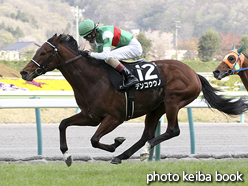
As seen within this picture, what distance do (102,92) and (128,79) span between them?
34 cm

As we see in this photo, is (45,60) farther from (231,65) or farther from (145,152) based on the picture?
(231,65)

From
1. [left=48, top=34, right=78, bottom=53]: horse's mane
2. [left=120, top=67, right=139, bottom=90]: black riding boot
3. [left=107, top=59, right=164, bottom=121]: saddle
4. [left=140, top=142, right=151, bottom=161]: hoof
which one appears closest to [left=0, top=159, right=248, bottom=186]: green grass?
[left=140, top=142, right=151, bottom=161]: hoof


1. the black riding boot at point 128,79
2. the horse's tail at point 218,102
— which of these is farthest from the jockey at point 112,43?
the horse's tail at point 218,102

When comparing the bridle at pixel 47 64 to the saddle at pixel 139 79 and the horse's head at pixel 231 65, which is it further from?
the horse's head at pixel 231 65

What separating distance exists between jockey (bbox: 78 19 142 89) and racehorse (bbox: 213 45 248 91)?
4.60 ft

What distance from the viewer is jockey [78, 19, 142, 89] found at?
16.8ft

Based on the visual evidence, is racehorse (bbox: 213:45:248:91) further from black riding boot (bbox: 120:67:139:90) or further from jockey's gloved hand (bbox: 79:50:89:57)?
jockey's gloved hand (bbox: 79:50:89:57)

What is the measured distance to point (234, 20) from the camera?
5763 inches

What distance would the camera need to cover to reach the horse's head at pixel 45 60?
16.6 ft

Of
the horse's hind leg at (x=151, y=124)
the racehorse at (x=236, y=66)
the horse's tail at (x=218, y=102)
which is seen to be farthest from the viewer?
the racehorse at (x=236, y=66)

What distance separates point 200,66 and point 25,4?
124 meters

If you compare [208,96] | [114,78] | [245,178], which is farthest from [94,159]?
[245,178]

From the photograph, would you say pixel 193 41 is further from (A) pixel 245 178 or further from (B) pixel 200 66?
(A) pixel 245 178

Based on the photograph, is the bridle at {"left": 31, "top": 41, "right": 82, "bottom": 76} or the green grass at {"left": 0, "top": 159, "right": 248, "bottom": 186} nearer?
the green grass at {"left": 0, "top": 159, "right": 248, "bottom": 186}
